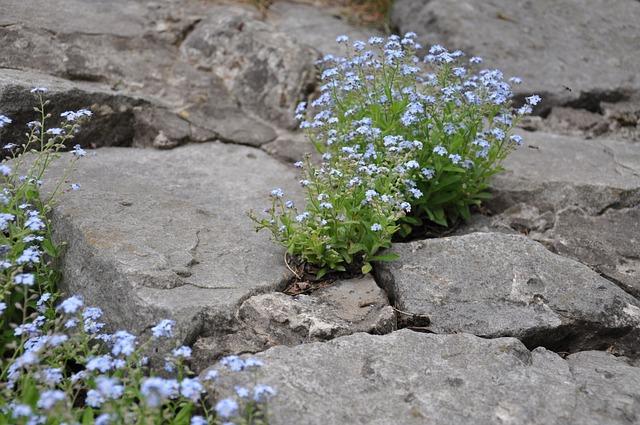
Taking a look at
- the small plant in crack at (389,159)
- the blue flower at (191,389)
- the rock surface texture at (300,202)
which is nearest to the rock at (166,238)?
the rock surface texture at (300,202)

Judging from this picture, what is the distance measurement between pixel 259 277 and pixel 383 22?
4755 mm

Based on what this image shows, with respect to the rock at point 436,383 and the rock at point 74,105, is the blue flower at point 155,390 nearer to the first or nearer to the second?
the rock at point 436,383

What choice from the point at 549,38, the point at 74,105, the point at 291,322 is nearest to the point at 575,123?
the point at 549,38

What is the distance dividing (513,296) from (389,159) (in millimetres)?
1050

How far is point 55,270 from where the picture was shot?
4.11 m

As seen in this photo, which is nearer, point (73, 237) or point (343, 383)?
point (343, 383)

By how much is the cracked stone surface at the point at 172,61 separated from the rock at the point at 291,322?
2244 mm

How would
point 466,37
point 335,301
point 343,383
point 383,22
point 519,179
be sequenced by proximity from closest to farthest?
point 343,383 < point 335,301 < point 519,179 < point 466,37 < point 383,22

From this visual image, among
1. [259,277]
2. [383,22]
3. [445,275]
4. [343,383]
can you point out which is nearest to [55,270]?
[259,277]

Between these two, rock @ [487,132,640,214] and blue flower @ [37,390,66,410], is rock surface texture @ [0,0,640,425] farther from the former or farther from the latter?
blue flower @ [37,390,66,410]

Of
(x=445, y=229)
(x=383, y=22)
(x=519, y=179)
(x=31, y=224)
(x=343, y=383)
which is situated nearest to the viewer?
(x=343, y=383)

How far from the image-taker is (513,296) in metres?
3.96

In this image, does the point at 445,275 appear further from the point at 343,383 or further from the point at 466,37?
the point at 466,37

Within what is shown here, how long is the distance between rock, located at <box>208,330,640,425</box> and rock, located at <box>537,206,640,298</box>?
3.25 ft
